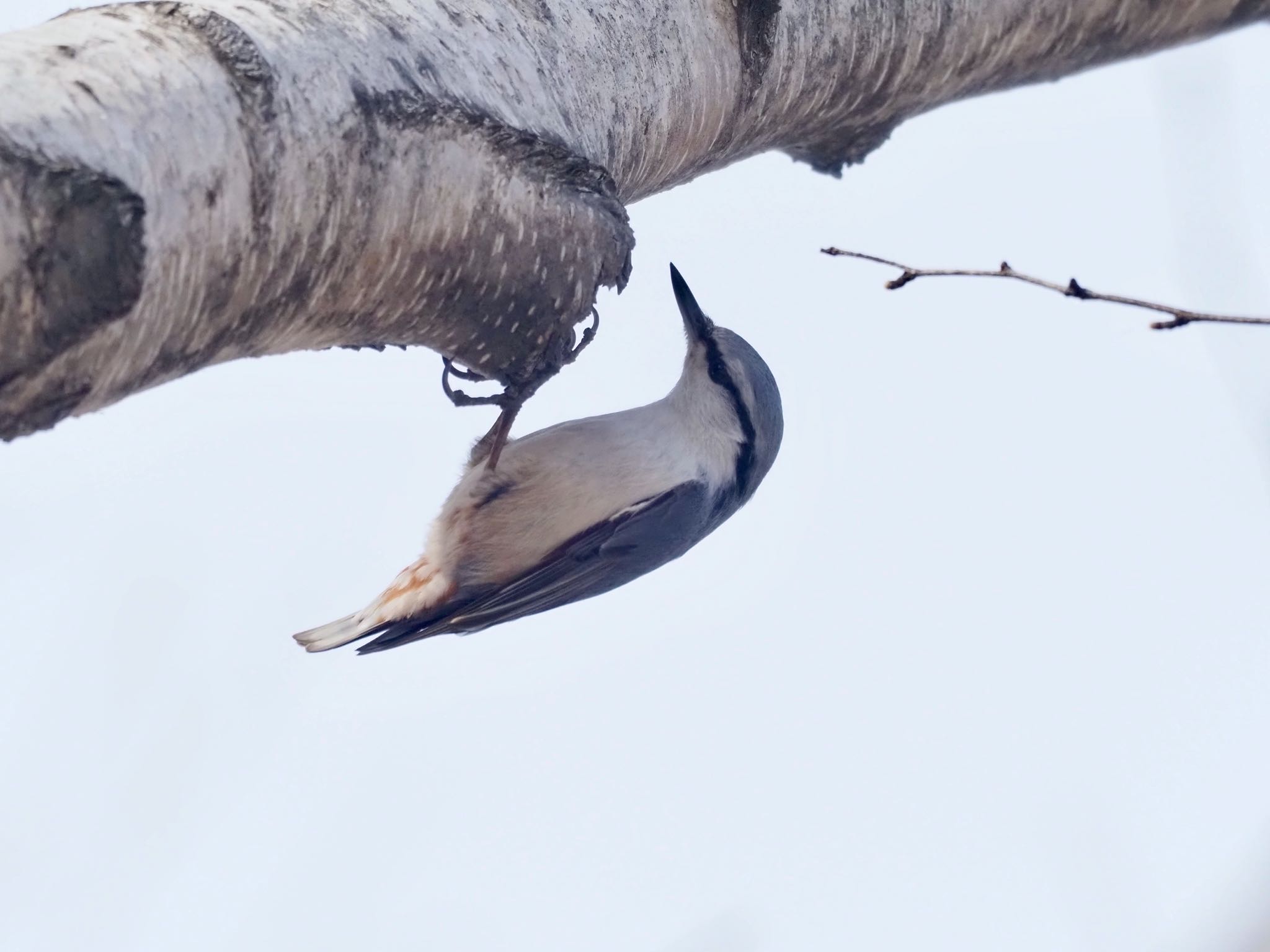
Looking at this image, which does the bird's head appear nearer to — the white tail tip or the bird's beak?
the bird's beak

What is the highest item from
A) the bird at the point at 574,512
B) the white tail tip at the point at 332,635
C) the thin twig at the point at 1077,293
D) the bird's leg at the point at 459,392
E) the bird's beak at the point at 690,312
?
the thin twig at the point at 1077,293

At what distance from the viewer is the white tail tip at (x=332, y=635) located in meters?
3.02

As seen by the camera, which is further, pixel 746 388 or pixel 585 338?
pixel 746 388

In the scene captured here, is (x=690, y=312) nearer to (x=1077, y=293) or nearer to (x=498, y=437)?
(x=498, y=437)

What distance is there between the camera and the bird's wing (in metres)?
2.93

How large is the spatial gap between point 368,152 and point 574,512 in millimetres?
1737

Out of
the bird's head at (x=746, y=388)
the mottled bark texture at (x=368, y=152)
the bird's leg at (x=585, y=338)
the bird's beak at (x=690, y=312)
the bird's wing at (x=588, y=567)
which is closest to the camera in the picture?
the mottled bark texture at (x=368, y=152)

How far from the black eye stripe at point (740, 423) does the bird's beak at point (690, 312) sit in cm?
9

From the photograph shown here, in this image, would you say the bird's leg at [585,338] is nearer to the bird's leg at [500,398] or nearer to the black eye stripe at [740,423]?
the bird's leg at [500,398]

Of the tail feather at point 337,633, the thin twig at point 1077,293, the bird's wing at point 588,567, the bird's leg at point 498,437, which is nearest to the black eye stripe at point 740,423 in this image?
the bird's wing at point 588,567

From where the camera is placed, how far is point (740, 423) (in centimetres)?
327

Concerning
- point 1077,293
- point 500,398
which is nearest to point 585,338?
point 500,398

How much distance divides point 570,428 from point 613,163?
132cm

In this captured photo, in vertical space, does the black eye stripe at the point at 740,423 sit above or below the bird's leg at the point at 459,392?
below
